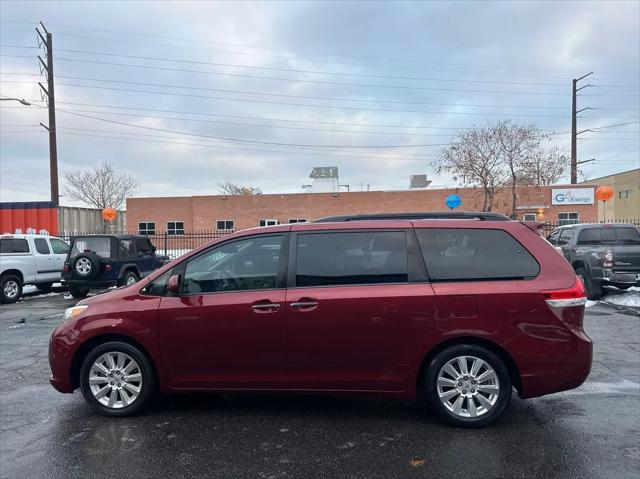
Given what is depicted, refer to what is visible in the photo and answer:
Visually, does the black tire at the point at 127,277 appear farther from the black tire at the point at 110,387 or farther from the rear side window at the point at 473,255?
the rear side window at the point at 473,255

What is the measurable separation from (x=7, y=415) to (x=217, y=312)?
8.01ft

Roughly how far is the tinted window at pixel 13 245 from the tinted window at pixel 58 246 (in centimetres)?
93

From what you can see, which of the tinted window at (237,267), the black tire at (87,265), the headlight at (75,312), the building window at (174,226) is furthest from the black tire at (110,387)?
the building window at (174,226)

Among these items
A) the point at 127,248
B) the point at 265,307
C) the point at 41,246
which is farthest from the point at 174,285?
the point at 41,246

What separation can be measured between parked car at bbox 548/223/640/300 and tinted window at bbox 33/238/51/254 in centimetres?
1390

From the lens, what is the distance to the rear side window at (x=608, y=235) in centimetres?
1233

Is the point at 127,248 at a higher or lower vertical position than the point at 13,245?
lower

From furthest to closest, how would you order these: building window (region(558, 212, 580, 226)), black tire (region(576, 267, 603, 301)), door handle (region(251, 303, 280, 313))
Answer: building window (region(558, 212, 580, 226)) → black tire (region(576, 267, 603, 301)) → door handle (region(251, 303, 280, 313))

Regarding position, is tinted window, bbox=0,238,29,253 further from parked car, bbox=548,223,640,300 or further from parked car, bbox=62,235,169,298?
parked car, bbox=548,223,640,300

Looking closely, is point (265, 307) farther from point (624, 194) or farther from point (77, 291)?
point (624, 194)

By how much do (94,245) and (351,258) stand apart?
1071cm

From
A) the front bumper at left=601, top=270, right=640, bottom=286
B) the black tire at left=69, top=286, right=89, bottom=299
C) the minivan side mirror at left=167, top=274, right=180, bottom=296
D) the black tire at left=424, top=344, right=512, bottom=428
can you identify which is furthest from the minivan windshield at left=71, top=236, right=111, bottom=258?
the front bumper at left=601, top=270, right=640, bottom=286

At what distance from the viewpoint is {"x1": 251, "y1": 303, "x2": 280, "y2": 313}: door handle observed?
4.29 metres

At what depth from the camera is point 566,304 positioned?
13.7 feet
